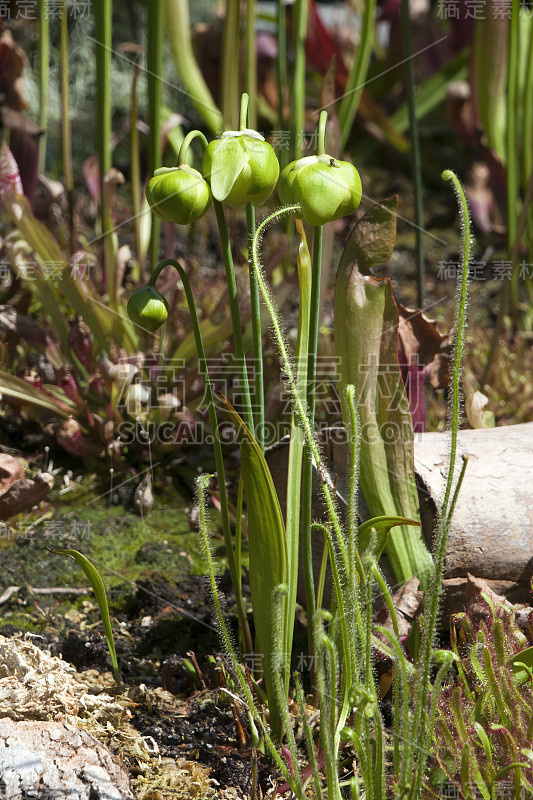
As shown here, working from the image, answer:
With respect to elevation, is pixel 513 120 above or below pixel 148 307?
above

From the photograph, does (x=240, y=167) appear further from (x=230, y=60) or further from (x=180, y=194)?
(x=230, y=60)

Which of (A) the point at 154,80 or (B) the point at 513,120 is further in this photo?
(B) the point at 513,120

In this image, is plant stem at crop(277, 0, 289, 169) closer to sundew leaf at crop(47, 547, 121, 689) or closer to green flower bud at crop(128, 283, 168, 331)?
green flower bud at crop(128, 283, 168, 331)

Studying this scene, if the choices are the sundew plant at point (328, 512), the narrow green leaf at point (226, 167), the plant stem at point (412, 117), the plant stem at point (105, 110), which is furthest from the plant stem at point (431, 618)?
the plant stem at point (105, 110)

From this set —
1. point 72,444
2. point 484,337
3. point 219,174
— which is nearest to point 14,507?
point 72,444

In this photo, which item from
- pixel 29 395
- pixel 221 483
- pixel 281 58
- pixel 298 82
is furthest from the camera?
pixel 281 58

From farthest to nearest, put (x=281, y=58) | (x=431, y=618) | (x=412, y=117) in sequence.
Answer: (x=281, y=58)
(x=412, y=117)
(x=431, y=618)

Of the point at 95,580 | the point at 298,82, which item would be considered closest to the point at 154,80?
the point at 298,82

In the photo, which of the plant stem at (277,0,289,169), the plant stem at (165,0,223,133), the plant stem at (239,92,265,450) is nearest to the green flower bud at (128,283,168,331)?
the plant stem at (239,92,265,450)
